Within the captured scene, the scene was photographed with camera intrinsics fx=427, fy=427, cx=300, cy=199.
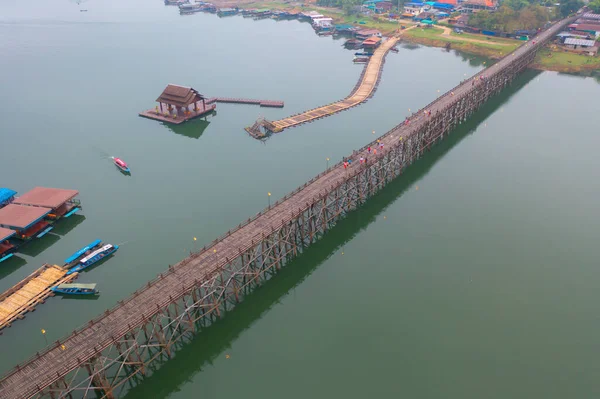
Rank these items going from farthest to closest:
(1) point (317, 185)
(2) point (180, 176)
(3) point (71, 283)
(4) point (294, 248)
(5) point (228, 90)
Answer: (5) point (228, 90) → (2) point (180, 176) → (1) point (317, 185) → (4) point (294, 248) → (3) point (71, 283)

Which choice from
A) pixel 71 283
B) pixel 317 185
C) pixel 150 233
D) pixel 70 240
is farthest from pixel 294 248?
pixel 70 240

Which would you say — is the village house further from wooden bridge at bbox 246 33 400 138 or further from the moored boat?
the moored boat

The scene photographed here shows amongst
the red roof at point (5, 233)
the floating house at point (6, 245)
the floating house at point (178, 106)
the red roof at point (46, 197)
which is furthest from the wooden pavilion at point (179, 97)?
A: the floating house at point (6, 245)

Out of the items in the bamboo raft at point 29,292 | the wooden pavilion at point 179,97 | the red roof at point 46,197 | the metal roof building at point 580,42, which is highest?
the metal roof building at point 580,42

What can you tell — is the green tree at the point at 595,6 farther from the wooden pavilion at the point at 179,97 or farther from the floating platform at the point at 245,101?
the wooden pavilion at the point at 179,97

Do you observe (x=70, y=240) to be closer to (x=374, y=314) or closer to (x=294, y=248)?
(x=294, y=248)

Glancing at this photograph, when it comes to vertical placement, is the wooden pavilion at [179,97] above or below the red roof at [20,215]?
above

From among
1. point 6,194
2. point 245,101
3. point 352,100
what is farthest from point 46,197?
point 352,100
